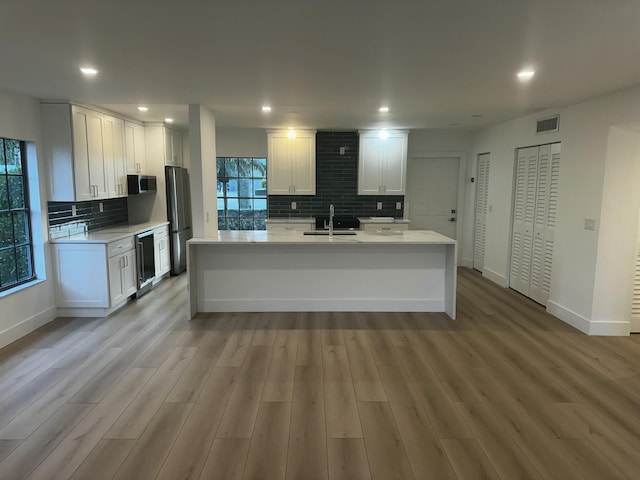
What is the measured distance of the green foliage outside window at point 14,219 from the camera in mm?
3859

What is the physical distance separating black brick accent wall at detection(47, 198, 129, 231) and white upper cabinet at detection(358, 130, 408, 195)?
154 inches

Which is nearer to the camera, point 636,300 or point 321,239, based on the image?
point 636,300

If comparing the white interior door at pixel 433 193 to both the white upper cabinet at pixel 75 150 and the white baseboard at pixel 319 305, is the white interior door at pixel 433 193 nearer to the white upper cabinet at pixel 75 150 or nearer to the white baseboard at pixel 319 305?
the white baseboard at pixel 319 305

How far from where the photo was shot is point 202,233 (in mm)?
4574

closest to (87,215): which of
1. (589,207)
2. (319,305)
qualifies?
(319,305)

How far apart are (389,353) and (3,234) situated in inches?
155

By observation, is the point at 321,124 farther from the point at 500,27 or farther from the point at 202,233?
the point at 500,27

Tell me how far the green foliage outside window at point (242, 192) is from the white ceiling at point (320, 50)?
2781 millimetres

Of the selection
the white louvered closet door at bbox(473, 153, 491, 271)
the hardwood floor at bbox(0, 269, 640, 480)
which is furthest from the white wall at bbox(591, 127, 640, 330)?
the white louvered closet door at bbox(473, 153, 491, 271)

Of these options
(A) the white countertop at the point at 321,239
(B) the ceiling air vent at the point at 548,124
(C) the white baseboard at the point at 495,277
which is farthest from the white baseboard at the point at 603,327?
(B) the ceiling air vent at the point at 548,124

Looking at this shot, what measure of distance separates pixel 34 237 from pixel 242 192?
355 cm

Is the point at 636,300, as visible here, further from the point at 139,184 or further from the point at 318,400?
the point at 139,184

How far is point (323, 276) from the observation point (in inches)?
186

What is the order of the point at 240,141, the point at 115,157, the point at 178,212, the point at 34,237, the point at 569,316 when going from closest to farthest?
the point at 34,237, the point at 569,316, the point at 115,157, the point at 178,212, the point at 240,141
